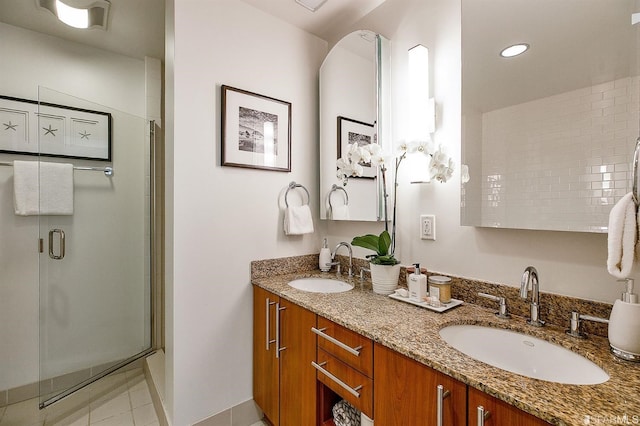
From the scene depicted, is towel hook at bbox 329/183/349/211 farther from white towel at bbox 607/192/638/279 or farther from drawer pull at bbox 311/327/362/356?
white towel at bbox 607/192/638/279

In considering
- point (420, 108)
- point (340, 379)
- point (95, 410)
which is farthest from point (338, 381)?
point (95, 410)

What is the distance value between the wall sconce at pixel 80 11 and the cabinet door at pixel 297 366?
208cm

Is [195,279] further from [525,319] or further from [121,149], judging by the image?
[525,319]

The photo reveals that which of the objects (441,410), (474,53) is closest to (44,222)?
(441,410)

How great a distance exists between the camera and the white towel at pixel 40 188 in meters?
1.85

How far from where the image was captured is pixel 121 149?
222 cm

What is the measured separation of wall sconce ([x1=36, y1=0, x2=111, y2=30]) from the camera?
1746mm

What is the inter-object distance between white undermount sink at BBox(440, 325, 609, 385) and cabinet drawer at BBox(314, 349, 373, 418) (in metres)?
0.33

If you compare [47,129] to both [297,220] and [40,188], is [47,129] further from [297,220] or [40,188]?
[297,220]

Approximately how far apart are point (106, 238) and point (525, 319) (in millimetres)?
2564

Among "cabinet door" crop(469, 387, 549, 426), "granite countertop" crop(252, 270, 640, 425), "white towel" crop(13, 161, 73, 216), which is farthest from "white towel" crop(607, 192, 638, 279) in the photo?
"white towel" crop(13, 161, 73, 216)

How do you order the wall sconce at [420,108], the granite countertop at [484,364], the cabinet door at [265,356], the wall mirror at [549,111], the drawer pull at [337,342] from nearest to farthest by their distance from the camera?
1. the granite countertop at [484,364]
2. the wall mirror at [549,111]
3. the drawer pull at [337,342]
4. the wall sconce at [420,108]
5. the cabinet door at [265,356]

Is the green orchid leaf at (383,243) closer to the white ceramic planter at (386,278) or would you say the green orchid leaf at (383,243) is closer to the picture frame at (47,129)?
the white ceramic planter at (386,278)

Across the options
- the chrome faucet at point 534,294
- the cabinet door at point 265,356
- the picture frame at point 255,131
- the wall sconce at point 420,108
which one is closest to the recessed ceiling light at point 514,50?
the wall sconce at point 420,108
